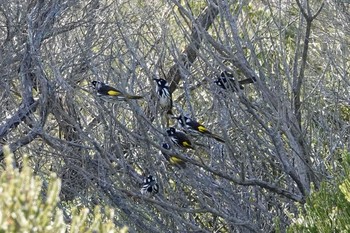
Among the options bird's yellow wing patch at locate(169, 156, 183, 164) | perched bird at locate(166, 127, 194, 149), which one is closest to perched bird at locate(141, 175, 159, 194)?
bird's yellow wing patch at locate(169, 156, 183, 164)

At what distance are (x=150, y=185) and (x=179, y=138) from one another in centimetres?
48

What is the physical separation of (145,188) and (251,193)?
913mm

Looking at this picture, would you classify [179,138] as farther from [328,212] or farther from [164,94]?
[328,212]

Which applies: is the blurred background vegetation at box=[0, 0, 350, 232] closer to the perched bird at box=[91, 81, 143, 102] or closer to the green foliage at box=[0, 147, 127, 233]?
the perched bird at box=[91, 81, 143, 102]

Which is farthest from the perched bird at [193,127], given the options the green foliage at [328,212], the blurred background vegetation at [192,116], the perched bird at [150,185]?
the green foliage at [328,212]

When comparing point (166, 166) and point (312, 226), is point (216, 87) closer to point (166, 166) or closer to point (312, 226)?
point (166, 166)

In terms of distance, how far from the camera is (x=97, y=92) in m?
6.16

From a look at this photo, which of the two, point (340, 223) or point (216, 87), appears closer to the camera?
point (340, 223)

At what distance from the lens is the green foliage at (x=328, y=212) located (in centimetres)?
386

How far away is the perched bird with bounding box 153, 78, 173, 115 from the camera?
21.3 feet

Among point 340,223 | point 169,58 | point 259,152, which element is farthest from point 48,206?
point 169,58

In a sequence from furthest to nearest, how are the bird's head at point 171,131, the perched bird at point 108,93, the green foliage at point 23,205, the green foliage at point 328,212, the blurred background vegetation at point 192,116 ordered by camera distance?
1. the bird's head at point 171,131
2. the perched bird at point 108,93
3. the blurred background vegetation at point 192,116
4. the green foliage at point 328,212
5. the green foliage at point 23,205

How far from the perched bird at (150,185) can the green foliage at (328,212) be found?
188cm

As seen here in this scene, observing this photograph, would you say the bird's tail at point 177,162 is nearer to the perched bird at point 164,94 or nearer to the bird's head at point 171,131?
the bird's head at point 171,131
